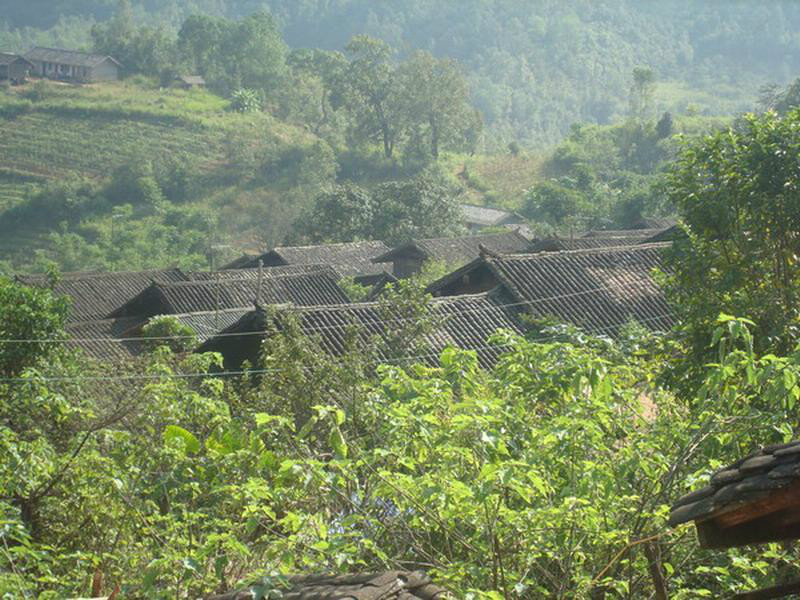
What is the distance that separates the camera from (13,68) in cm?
9025

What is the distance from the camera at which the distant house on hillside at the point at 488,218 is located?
62531mm

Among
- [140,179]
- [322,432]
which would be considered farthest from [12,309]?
[140,179]

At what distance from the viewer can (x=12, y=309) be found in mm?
17391

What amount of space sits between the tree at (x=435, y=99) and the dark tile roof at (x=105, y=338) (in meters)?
48.6

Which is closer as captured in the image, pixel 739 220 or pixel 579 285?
pixel 739 220

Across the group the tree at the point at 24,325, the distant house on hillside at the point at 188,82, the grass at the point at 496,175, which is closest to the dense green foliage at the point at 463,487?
the tree at the point at 24,325

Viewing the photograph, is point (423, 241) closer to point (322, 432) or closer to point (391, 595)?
point (322, 432)

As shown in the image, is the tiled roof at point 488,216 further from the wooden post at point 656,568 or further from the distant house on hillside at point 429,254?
the wooden post at point 656,568

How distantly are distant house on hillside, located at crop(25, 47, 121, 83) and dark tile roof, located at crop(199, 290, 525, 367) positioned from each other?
76097 millimetres

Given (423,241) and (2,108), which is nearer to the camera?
(423,241)

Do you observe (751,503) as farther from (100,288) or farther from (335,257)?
(335,257)

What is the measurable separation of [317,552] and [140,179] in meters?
65.4

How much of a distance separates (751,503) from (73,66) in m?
94.5

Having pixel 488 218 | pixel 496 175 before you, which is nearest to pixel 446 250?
pixel 488 218
